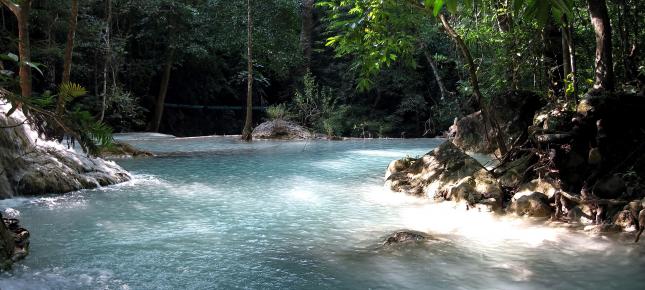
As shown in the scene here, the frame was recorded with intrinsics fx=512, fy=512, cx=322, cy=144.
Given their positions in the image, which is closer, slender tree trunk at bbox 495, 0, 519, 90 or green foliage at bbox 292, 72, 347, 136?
slender tree trunk at bbox 495, 0, 519, 90

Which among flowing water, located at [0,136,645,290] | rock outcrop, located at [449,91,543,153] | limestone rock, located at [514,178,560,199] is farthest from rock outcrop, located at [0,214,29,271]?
rock outcrop, located at [449,91,543,153]

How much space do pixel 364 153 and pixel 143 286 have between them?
1202 cm

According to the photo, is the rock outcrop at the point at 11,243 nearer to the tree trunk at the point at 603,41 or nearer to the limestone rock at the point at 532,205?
the limestone rock at the point at 532,205

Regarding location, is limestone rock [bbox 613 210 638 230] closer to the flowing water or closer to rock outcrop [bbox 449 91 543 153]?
the flowing water

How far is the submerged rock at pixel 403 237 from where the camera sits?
17.1 feet

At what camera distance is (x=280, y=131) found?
21062 millimetres

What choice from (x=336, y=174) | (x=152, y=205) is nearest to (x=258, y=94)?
(x=336, y=174)

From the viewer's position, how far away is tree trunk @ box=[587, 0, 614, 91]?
6.35 m

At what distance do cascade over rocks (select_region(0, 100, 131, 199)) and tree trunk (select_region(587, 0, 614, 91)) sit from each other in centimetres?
734

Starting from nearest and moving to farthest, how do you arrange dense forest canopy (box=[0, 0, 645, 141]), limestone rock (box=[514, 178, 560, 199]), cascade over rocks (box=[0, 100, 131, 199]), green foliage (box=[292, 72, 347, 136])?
limestone rock (box=[514, 178, 560, 199]) < cascade over rocks (box=[0, 100, 131, 199]) < dense forest canopy (box=[0, 0, 645, 141]) < green foliage (box=[292, 72, 347, 136])

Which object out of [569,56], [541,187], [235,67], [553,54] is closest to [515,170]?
[541,187]

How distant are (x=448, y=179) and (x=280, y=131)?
13405 millimetres

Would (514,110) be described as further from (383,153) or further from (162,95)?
(162,95)

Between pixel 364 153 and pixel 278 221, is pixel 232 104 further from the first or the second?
pixel 278 221
